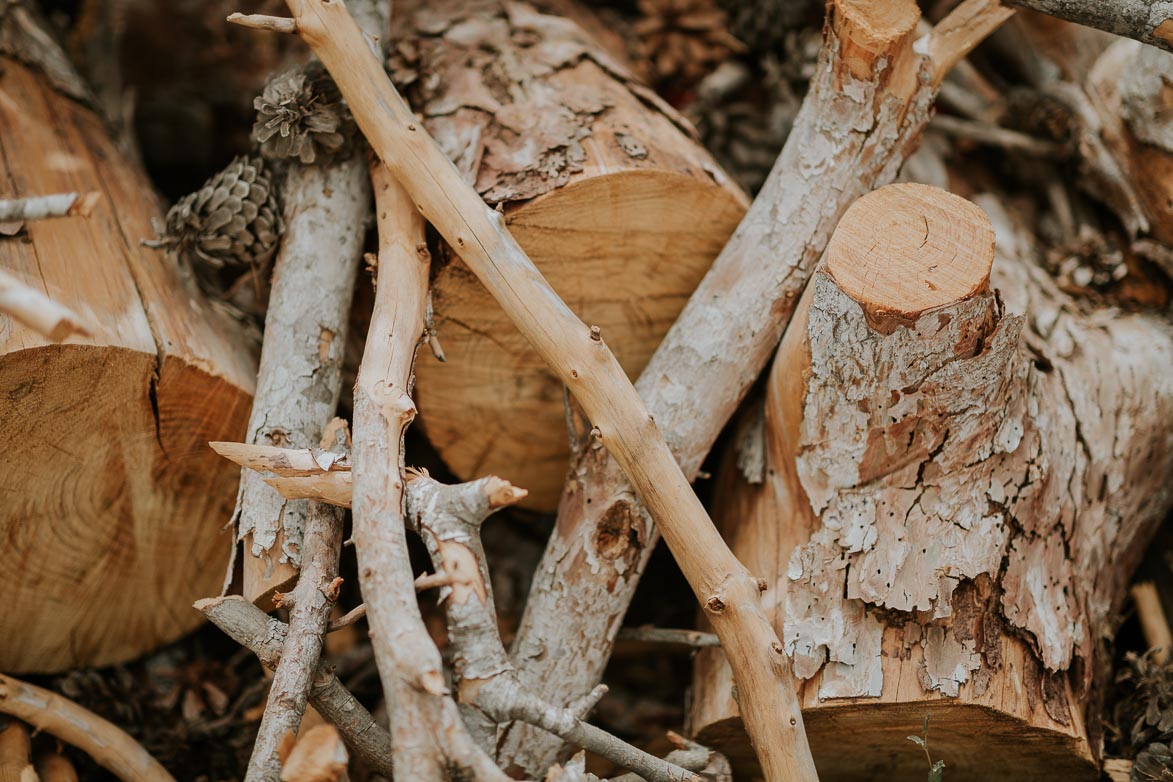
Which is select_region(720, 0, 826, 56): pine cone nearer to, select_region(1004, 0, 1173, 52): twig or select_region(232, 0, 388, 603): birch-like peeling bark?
select_region(1004, 0, 1173, 52): twig

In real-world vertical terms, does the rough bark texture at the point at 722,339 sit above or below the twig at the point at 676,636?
above

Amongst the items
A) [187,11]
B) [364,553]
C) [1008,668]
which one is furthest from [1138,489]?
[187,11]

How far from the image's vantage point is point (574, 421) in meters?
1.55

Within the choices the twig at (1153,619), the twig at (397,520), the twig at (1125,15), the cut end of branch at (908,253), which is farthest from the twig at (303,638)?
the twig at (1153,619)

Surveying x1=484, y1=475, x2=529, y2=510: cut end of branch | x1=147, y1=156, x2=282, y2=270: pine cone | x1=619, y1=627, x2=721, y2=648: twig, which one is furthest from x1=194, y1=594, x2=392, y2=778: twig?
x1=147, y1=156, x2=282, y2=270: pine cone

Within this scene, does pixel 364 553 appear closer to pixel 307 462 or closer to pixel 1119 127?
pixel 307 462

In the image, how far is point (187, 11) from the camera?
285 cm

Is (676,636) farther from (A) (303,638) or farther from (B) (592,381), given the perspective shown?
(A) (303,638)

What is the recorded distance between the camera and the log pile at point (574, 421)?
131cm

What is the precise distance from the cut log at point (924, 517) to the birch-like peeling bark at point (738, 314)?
12cm

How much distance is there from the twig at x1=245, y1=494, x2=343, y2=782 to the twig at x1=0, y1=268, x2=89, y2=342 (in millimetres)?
510

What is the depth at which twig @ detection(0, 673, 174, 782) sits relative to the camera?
5.15 feet

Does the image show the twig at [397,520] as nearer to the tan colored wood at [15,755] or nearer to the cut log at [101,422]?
the cut log at [101,422]

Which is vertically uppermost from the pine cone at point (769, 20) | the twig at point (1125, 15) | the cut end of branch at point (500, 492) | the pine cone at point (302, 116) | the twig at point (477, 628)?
the twig at point (1125, 15)
